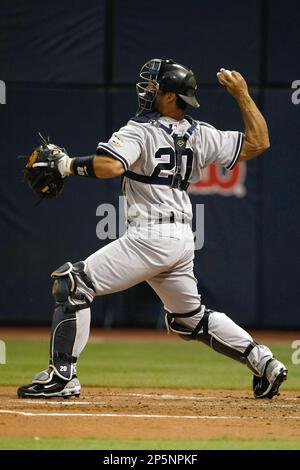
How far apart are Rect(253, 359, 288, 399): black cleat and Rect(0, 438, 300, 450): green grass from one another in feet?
4.71

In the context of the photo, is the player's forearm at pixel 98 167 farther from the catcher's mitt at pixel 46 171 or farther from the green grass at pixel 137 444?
the green grass at pixel 137 444

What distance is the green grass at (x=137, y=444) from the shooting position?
486 cm

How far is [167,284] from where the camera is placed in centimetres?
661

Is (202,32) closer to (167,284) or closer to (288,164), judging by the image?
(288,164)

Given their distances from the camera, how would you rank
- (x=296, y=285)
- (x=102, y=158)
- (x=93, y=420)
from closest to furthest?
(x=93, y=420) → (x=102, y=158) → (x=296, y=285)

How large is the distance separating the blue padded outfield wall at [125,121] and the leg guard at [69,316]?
19.0ft

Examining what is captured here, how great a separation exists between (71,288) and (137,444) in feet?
5.38

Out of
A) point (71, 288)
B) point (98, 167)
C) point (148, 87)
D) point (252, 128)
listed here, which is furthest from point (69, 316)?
point (252, 128)

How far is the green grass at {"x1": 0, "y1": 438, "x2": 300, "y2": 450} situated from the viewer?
4855 millimetres

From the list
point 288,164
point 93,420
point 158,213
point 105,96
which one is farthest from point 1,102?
point 93,420

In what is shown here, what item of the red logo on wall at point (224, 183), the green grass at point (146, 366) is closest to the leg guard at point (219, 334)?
the green grass at point (146, 366)

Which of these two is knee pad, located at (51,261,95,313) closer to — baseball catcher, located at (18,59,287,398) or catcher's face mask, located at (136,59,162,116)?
baseball catcher, located at (18,59,287,398)

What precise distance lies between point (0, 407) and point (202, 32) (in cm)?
726

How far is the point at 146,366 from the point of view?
913cm
